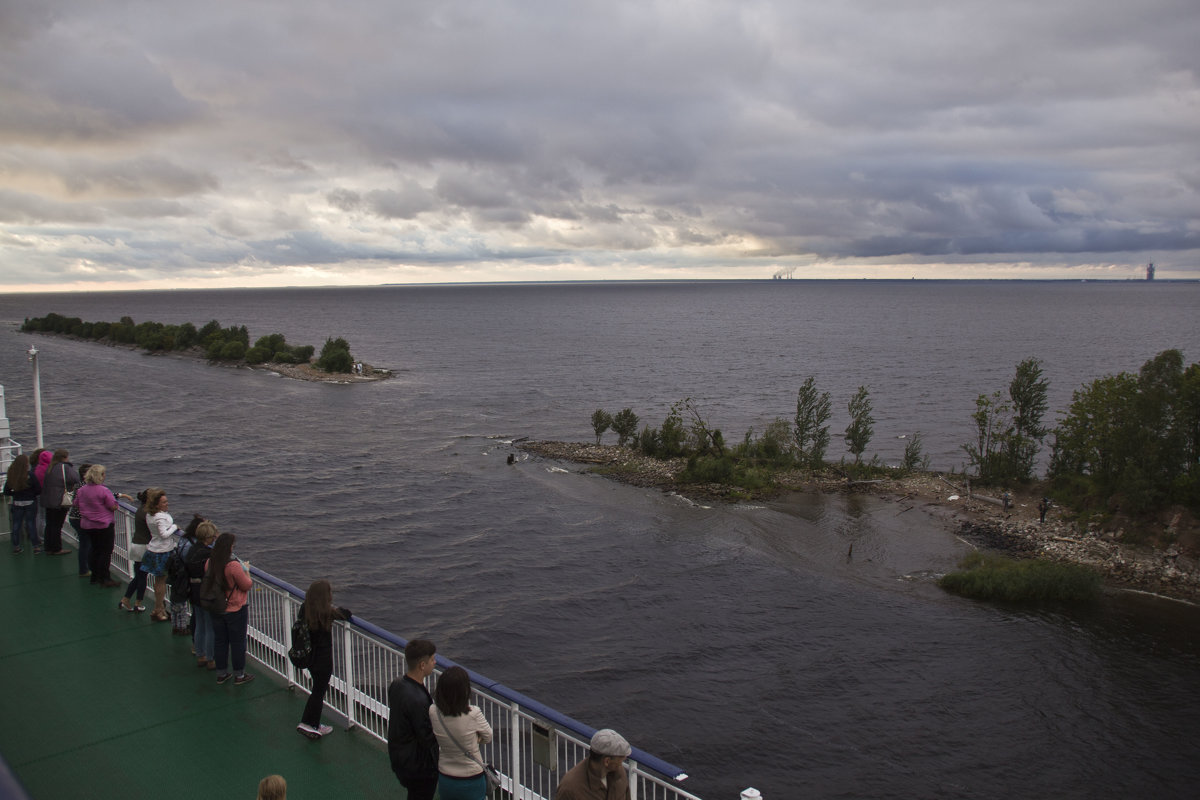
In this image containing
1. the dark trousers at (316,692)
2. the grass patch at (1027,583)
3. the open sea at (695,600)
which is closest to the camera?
the dark trousers at (316,692)

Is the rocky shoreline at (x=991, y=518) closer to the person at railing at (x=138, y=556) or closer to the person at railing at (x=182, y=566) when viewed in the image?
the person at railing at (x=138, y=556)

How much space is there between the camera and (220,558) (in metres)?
8.34

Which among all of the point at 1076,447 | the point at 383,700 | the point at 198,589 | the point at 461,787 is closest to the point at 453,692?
the point at 461,787

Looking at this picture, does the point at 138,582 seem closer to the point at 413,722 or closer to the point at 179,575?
the point at 179,575

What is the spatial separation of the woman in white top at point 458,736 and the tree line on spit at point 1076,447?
3631 cm

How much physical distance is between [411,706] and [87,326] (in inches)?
5811

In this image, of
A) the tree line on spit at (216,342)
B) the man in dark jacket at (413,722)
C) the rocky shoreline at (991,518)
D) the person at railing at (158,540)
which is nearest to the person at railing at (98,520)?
the person at railing at (158,540)

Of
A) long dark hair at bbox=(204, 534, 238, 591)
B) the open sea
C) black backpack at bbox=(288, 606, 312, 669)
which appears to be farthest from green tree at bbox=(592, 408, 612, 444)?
black backpack at bbox=(288, 606, 312, 669)

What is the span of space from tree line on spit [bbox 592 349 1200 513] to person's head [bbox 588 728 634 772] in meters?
36.2

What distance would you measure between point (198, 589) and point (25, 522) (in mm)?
6499

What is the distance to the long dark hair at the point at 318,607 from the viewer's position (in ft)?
23.9

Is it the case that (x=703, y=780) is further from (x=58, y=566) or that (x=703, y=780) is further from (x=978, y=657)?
(x=58, y=566)

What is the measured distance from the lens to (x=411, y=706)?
19.3 ft

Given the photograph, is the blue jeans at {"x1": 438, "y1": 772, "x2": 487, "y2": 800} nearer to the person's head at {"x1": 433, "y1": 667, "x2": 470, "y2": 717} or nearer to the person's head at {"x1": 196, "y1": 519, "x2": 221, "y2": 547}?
the person's head at {"x1": 433, "y1": 667, "x2": 470, "y2": 717}
